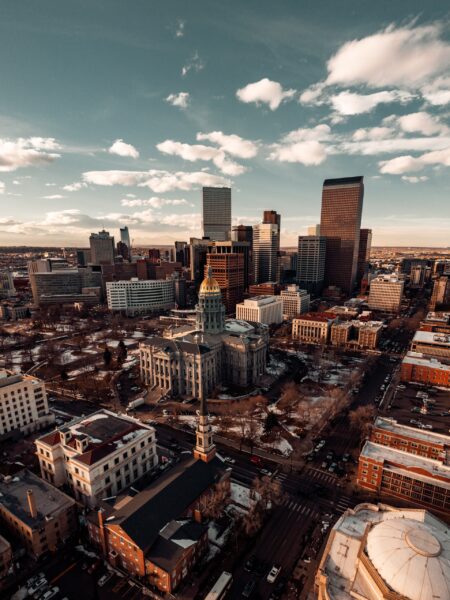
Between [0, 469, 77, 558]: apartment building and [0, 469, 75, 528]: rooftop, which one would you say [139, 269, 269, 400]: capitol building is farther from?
[0, 469, 77, 558]: apartment building

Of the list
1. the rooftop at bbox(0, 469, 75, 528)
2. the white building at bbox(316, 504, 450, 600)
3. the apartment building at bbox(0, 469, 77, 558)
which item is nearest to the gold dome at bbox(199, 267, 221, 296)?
the rooftop at bbox(0, 469, 75, 528)

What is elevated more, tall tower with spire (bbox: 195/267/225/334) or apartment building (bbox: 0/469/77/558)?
tall tower with spire (bbox: 195/267/225/334)

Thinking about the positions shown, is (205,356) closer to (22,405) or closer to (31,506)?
(22,405)

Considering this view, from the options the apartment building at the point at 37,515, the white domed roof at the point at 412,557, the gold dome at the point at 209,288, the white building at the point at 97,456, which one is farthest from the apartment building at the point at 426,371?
the apartment building at the point at 37,515

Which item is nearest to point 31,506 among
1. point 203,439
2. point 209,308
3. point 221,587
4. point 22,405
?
point 203,439

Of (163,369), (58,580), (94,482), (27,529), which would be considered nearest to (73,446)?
(94,482)
